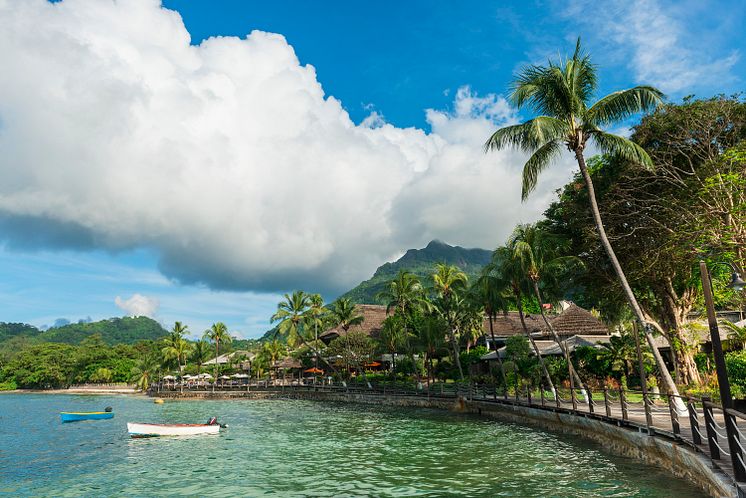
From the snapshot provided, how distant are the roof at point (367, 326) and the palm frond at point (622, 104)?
132ft

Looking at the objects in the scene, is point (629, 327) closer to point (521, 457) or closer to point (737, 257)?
point (737, 257)

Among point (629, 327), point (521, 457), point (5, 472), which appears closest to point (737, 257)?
point (521, 457)

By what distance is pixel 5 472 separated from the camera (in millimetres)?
19750

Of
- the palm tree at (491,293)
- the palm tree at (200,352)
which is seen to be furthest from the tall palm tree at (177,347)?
the palm tree at (491,293)

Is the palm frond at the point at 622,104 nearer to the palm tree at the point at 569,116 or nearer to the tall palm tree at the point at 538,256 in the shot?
the palm tree at the point at 569,116

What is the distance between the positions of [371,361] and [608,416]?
119ft

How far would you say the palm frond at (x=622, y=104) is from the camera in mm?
18359

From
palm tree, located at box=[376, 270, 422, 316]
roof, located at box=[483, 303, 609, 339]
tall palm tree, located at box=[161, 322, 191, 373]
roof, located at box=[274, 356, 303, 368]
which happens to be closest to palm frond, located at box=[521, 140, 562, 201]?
roof, located at box=[483, 303, 609, 339]

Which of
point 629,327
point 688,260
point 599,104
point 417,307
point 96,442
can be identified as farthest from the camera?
point 417,307

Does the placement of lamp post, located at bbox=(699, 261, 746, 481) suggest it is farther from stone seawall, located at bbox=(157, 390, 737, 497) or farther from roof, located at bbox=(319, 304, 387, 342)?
roof, located at bbox=(319, 304, 387, 342)

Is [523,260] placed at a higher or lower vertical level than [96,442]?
higher

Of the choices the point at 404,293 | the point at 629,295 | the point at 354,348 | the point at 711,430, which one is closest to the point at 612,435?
the point at 629,295

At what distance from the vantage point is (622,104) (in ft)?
62.8

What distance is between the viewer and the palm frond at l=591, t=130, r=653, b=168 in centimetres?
1805
